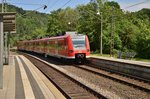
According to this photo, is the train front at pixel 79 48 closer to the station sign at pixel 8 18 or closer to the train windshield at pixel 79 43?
the train windshield at pixel 79 43

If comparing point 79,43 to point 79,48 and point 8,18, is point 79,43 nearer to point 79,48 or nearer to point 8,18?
point 79,48

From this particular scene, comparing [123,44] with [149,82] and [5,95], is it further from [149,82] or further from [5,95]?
[5,95]

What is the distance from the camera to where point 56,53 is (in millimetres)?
39781

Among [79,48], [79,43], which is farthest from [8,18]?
[79,43]

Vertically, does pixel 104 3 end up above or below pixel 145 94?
above

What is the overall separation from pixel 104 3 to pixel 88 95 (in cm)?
6076

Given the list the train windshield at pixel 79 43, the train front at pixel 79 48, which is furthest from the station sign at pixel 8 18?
the train windshield at pixel 79 43

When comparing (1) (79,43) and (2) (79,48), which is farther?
(1) (79,43)

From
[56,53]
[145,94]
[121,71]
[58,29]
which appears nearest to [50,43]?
[56,53]

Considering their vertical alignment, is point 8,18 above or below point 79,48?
above

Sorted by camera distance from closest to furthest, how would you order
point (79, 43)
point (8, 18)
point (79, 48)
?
point (8, 18)
point (79, 48)
point (79, 43)

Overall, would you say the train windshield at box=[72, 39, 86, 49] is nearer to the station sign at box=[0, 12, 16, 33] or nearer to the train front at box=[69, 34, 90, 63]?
the train front at box=[69, 34, 90, 63]

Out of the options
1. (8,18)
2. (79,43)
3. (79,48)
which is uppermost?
(8,18)

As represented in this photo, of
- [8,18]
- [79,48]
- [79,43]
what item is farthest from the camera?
[79,43]
